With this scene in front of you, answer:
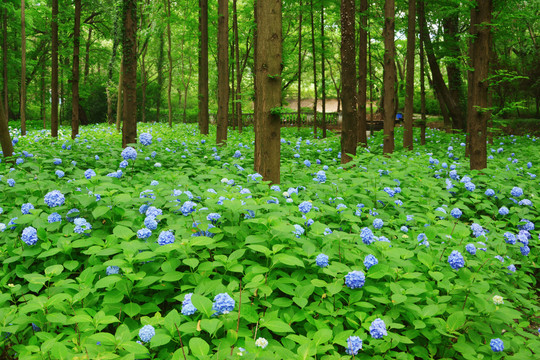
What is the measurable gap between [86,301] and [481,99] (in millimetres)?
6082

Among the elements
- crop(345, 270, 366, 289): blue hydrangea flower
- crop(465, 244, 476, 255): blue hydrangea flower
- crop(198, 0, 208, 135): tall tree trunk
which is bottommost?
crop(345, 270, 366, 289): blue hydrangea flower

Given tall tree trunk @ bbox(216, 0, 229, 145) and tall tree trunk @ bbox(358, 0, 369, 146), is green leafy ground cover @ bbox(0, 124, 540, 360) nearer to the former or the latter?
tall tree trunk @ bbox(216, 0, 229, 145)

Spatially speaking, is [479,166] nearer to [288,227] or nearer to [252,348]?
[288,227]

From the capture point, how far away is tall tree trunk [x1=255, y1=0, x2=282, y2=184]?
429 cm

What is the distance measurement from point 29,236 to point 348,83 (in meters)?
6.03

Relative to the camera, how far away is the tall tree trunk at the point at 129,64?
250 inches

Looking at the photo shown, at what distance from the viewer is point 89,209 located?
2.89 meters

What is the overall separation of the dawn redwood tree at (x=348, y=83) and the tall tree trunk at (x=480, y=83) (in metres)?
2.01

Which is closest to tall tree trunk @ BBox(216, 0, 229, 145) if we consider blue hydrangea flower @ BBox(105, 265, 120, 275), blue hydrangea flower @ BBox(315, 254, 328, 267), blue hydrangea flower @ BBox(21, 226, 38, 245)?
blue hydrangea flower @ BBox(21, 226, 38, 245)

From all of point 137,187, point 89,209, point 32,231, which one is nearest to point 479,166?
point 137,187

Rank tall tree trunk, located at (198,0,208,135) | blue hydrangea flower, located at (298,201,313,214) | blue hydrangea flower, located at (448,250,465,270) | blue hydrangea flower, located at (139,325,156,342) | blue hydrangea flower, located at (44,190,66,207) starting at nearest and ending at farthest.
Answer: blue hydrangea flower, located at (139,325,156,342) → blue hydrangea flower, located at (448,250,465,270) → blue hydrangea flower, located at (44,190,66,207) → blue hydrangea flower, located at (298,201,313,214) → tall tree trunk, located at (198,0,208,135)

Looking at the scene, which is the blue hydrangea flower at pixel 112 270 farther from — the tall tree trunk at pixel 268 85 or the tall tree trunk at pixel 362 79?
the tall tree trunk at pixel 362 79

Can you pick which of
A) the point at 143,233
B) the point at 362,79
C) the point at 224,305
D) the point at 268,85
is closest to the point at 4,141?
the point at 268,85

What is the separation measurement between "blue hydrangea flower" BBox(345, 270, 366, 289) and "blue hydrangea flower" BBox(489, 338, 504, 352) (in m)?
0.82
